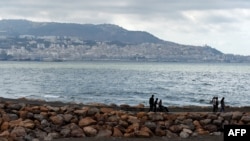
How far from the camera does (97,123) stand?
2136 cm

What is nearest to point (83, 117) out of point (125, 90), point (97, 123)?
point (97, 123)

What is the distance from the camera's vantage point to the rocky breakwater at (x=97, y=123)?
66.4 feet

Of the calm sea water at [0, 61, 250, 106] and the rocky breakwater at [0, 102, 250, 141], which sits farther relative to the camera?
the calm sea water at [0, 61, 250, 106]

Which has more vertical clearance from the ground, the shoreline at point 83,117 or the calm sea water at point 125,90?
the shoreline at point 83,117

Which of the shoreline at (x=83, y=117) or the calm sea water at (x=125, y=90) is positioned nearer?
the shoreline at (x=83, y=117)

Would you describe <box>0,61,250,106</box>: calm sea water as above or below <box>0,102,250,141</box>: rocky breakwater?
below

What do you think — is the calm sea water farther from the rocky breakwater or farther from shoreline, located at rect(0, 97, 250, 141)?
shoreline, located at rect(0, 97, 250, 141)

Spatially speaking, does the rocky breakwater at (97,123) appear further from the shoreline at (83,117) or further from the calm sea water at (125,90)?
Answer: the calm sea water at (125,90)

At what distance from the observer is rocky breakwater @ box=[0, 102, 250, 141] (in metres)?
20.2

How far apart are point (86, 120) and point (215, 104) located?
41.2 ft

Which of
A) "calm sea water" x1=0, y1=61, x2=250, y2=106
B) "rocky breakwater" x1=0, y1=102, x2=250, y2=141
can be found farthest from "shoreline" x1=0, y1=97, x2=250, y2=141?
"calm sea water" x1=0, y1=61, x2=250, y2=106

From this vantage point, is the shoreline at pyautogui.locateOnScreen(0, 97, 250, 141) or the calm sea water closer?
the shoreline at pyautogui.locateOnScreen(0, 97, 250, 141)

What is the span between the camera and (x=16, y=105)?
915 inches

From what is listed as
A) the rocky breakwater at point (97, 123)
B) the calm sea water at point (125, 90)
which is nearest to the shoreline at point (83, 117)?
the rocky breakwater at point (97, 123)
